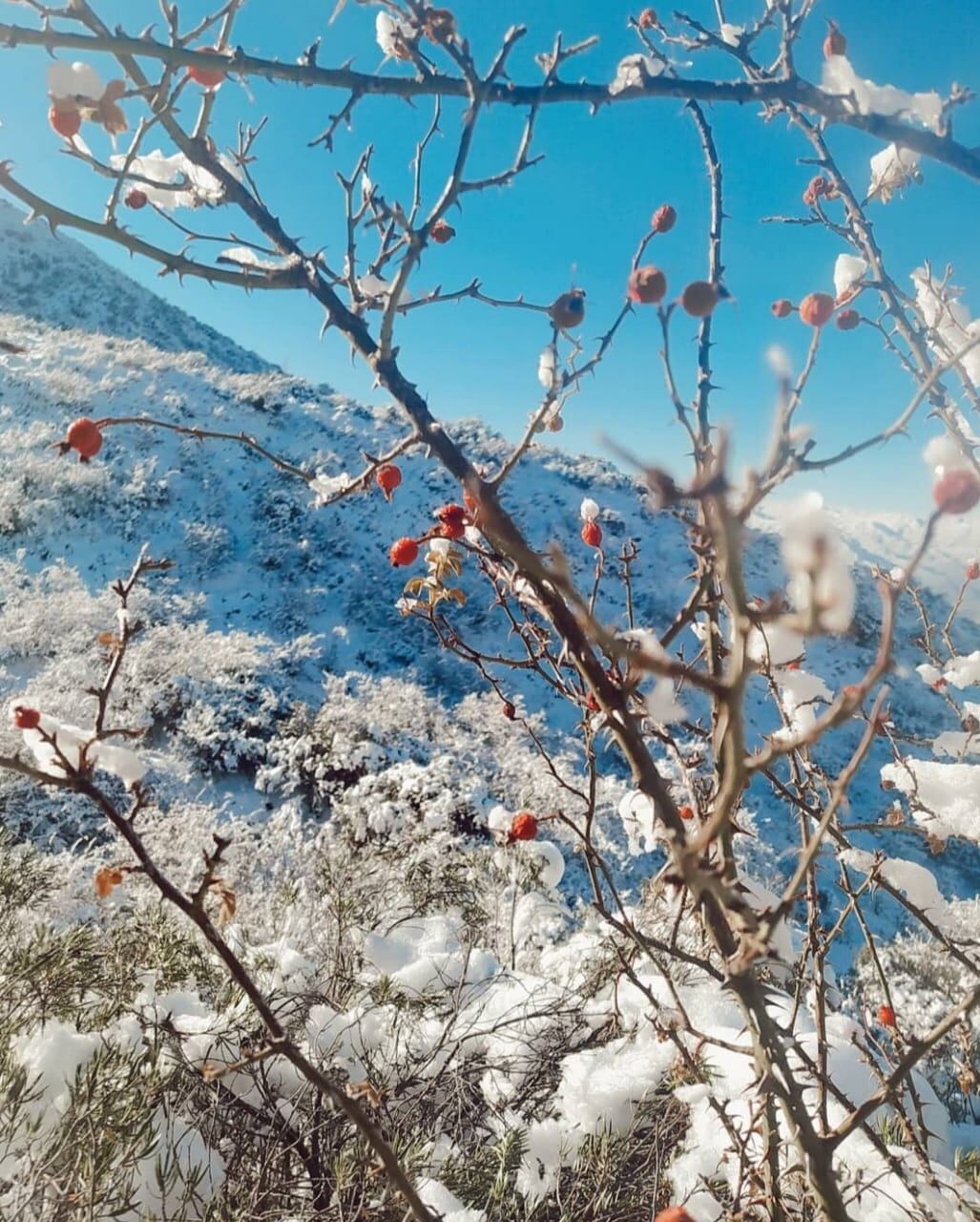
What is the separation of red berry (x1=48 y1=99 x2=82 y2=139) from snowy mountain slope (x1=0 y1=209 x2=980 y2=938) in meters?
7.20

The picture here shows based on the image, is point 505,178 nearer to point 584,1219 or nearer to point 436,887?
point 584,1219

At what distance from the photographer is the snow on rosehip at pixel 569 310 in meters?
1.04

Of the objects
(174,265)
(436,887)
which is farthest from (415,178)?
(436,887)

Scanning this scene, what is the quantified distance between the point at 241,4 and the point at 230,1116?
2455 millimetres

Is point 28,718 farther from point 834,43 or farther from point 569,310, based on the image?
point 834,43

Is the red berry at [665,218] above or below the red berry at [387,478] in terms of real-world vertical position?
above

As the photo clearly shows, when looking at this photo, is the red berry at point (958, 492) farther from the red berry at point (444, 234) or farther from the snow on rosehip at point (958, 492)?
the red berry at point (444, 234)

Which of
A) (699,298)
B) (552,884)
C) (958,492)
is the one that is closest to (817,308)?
(699,298)

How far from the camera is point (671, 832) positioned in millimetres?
630

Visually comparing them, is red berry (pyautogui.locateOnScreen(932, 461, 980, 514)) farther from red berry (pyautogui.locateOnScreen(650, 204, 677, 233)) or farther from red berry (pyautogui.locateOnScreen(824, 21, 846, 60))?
red berry (pyautogui.locateOnScreen(824, 21, 846, 60))

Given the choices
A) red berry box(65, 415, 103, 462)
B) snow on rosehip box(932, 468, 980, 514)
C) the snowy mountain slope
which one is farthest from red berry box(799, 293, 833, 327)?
the snowy mountain slope

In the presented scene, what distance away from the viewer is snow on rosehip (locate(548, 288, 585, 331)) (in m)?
1.04

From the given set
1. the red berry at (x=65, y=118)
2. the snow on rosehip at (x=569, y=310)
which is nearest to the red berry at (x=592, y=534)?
the snow on rosehip at (x=569, y=310)

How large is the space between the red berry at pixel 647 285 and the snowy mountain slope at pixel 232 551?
22.7 feet
